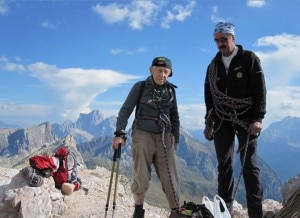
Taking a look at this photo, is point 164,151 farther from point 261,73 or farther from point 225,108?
point 261,73

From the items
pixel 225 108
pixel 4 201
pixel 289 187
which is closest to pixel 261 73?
pixel 225 108

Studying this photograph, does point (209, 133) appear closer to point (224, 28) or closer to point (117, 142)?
point (117, 142)

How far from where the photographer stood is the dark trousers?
745 cm

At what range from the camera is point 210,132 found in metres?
8.51

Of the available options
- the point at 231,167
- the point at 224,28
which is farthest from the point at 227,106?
the point at 224,28

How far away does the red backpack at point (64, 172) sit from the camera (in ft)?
46.2

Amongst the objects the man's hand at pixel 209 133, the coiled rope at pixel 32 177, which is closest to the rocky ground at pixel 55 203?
the coiled rope at pixel 32 177

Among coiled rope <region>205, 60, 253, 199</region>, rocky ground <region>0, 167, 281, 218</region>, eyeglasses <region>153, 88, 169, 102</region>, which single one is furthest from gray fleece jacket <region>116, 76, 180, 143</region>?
rocky ground <region>0, 167, 281, 218</region>

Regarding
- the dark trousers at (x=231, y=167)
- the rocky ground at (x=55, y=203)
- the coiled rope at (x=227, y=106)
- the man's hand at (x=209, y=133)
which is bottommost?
the rocky ground at (x=55, y=203)

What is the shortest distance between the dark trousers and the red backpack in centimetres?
795

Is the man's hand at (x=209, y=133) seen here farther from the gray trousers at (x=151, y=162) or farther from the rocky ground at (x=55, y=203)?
the rocky ground at (x=55, y=203)

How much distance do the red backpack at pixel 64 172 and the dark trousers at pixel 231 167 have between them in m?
7.95

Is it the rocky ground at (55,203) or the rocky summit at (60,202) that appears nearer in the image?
the rocky summit at (60,202)

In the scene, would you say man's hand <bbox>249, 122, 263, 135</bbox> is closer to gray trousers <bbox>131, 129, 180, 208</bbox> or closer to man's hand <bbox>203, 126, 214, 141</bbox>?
man's hand <bbox>203, 126, 214, 141</bbox>
